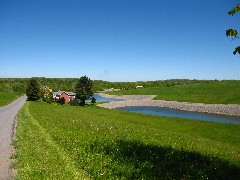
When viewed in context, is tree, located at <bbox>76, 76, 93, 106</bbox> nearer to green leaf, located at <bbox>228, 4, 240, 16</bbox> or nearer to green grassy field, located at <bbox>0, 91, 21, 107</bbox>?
green grassy field, located at <bbox>0, 91, 21, 107</bbox>

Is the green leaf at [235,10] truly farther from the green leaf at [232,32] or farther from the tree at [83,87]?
the tree at [83,87]

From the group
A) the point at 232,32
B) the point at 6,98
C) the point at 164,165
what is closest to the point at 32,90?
the point at 6,98

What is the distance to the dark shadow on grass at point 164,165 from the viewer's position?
538 inches

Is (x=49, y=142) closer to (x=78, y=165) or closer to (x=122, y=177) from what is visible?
(x=78, y=165)

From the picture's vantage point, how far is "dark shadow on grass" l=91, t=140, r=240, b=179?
13.7m

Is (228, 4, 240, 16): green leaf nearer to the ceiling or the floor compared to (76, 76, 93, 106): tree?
nearer to the ceiling

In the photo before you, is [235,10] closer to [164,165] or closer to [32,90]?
[164,165]

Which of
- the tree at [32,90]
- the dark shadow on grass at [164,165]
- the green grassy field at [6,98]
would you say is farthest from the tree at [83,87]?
the dark shadow on grass at [164,165]

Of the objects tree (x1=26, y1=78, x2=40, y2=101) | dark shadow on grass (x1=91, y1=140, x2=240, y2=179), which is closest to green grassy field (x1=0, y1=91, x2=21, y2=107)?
tree (x1=26, y1=78, x2=40, y2=101)

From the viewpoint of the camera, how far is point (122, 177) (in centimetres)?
1291

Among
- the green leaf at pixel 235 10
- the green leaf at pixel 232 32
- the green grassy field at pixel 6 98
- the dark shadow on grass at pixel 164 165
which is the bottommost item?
the green grassy field at pixel 6 98

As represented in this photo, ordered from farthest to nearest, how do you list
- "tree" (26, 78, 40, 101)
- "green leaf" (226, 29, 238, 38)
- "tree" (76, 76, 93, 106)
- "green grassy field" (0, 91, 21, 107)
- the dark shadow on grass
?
"tree" (26, 78, 40, 101) → "tree" (76, 76, 93, 106) → "green grassy field" (0, 91, 21, 107) → the dark shadow on grass → "green leaf" (226, 29, 238, 38)

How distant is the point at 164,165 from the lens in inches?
602

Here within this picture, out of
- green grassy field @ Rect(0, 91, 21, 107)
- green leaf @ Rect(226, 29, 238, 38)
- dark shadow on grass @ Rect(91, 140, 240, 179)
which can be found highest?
green leaf @ Rect(226, 29, 238, 38)
